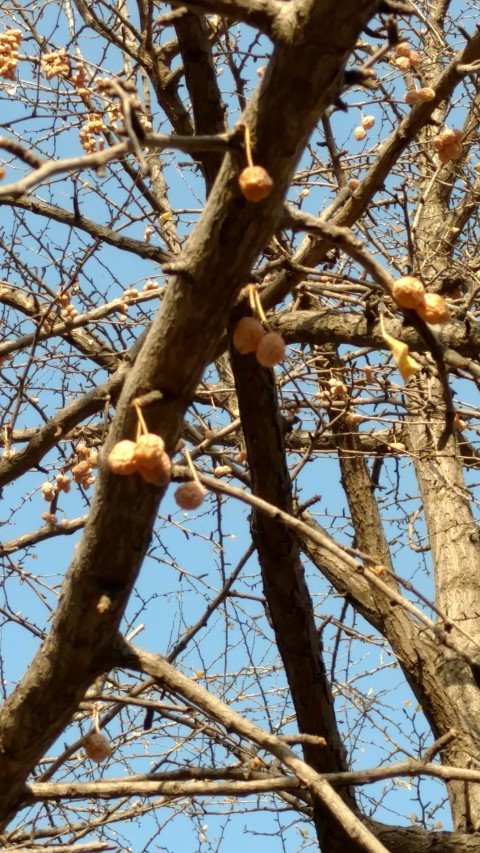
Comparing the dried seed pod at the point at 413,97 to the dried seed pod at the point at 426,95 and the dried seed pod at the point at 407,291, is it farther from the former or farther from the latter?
the dried seed pod at the point at 407,291

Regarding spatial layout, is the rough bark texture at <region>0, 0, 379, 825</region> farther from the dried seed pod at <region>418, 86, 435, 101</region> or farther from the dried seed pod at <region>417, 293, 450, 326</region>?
the dried seed pod at <region>418, 86, 435, 101</region>

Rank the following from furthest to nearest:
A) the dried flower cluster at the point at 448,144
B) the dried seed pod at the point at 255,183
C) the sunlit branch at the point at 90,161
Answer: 1. the dried flower cluster at the point at 448,144
2. the dried seed pod at the point at 255,183
3. the sunlit branch at the point at 90,161

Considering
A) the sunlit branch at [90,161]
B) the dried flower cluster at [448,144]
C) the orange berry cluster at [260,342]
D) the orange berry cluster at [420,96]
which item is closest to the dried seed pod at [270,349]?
the orange berry cluster at [260,342]

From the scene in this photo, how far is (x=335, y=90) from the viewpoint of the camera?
1691 mm

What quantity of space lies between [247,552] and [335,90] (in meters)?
1.85

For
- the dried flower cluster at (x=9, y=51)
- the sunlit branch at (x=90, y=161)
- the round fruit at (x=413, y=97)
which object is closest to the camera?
the sunlit branch at (x=90, y=161)

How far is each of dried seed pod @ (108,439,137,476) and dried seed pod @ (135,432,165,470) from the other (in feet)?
0.08

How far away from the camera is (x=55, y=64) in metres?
5.02

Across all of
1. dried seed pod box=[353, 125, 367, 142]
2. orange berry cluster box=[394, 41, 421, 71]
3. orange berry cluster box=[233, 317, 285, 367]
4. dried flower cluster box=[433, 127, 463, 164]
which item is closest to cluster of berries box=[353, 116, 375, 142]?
dried seed pod box=[353, 125, 367, 142]

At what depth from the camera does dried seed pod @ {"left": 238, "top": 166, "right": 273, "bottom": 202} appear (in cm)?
154

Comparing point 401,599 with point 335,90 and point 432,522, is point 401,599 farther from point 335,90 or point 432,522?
point 432,522

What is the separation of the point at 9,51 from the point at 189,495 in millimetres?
3956

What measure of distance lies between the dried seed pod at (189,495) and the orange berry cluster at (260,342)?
321mm

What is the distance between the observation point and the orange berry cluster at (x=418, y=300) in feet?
5.63
